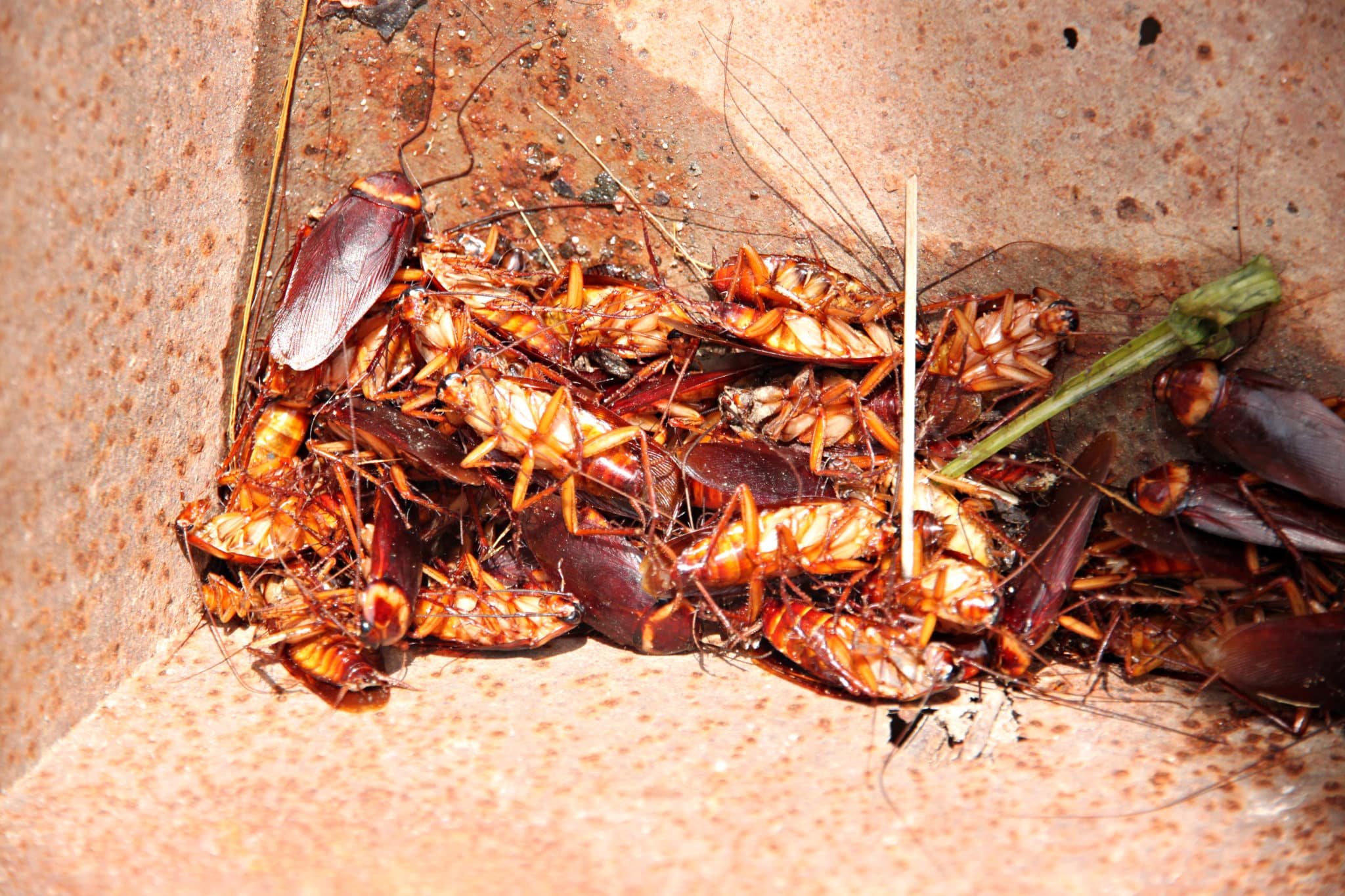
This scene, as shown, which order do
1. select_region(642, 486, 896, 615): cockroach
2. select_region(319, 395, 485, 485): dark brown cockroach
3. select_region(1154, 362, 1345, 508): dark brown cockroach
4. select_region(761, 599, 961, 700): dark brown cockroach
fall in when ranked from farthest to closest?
1. select_region(319, 395, 485, 485): dark brown cockroach
2. select_region(642, 486, 896, 615): cockroach
3. select_region(761, 599, 961, 700): dark brown cockroach
4. select_region(1154, 362, 1345, 508): dark brown cockroach

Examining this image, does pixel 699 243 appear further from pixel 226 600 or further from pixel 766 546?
pixel 226 600

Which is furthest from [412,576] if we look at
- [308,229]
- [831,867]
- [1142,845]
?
[1142,845]

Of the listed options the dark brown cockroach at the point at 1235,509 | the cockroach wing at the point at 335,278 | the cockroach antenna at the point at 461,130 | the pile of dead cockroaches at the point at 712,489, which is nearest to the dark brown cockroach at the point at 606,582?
the pile of dead cockroaches at the point at 712,489

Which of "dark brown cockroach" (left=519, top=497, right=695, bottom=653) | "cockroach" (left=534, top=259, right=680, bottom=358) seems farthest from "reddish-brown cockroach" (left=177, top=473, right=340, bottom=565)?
"cockroach" (left=534, top=259, right=680, bottom=358)

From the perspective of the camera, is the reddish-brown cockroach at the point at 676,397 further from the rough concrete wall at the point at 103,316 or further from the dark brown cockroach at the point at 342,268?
the rough concrete wall at the point at 103,316

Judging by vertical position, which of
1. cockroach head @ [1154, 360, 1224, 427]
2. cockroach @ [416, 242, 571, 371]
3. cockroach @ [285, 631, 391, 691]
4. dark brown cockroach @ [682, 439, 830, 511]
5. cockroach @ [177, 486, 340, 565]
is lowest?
cockroach @ [285, 631, 391, 691]

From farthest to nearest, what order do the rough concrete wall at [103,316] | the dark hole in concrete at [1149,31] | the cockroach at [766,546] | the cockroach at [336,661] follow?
the cockroach at [766,546], the cockroach at [336,661], the dark hole in concrete at [1149,31], the rough concrete wall at [103,316]

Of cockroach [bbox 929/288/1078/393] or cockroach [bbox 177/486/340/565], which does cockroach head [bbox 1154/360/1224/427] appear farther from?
cockroach [bbox 177/486/340/565]
